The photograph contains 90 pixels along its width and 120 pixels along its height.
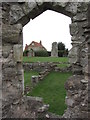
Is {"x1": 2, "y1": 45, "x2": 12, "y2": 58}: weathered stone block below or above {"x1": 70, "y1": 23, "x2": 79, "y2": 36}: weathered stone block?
above

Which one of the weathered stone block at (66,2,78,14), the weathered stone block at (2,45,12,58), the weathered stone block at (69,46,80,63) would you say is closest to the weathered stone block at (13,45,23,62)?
the weathered stone block at (2,45,12,58)

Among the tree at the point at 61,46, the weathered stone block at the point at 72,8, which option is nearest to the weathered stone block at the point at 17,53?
the weathered stone block at the point at 72,8

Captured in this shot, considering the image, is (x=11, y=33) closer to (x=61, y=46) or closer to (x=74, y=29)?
(x=74, y=29)

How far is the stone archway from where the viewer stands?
3.83 metres

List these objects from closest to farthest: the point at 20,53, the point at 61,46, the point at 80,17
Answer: the point at 80,17, the point at 20,53, the point at 61,46

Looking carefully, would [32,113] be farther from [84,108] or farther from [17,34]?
[17,34]

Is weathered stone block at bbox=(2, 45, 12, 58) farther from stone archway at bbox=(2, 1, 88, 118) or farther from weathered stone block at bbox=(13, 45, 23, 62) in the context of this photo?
weathered stone block at bbox=(13, 45, 23, 62)

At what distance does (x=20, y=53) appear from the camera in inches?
157

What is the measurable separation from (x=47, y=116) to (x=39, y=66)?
1118 cm

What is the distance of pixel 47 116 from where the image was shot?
14.5 ft

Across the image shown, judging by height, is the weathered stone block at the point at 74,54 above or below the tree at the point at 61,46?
below

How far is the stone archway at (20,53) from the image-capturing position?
3.83 m

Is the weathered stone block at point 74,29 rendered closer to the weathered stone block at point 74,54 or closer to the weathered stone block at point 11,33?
the weathered stone block at point 74,54

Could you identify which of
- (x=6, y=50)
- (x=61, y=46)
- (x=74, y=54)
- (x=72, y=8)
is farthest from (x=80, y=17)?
(x=61, y=46)
